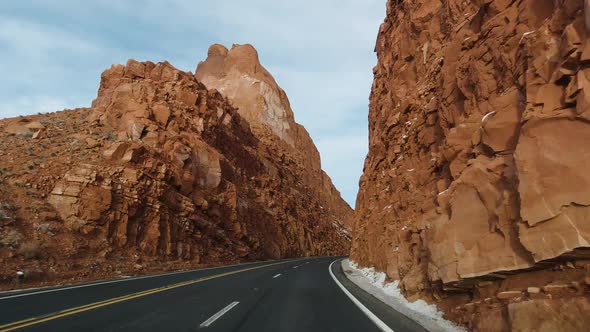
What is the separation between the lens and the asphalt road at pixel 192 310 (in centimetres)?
752

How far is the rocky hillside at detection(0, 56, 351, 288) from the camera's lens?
22.2 metres

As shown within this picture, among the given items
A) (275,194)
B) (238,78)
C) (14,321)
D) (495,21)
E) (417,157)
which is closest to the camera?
(14,321)

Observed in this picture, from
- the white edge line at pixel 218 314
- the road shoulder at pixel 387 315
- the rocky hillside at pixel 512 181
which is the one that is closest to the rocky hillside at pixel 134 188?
the white edge line at pixel 218 314

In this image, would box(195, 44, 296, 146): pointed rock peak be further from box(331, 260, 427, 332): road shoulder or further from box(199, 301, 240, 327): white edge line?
box(199, 301, 240, 327): white edge line

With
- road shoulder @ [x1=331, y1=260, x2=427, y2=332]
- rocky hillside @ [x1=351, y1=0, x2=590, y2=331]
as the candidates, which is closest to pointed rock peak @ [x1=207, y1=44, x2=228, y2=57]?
rocky hillside @ [x1=351, y1=0, x2=590, y2=331]

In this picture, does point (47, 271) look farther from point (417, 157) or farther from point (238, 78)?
point (238, 78)

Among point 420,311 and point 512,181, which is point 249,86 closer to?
point 420,311

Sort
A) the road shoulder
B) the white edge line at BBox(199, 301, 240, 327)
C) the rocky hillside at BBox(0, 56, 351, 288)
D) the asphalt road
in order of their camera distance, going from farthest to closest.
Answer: the rocky hillside at BBox(0, 56, 351, 288), the white edge line at BBox(199, 301, 240, 327), the asphalt road, the road shoulder

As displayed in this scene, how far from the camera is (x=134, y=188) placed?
28.0 meters

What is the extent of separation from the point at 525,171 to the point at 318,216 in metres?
70.8

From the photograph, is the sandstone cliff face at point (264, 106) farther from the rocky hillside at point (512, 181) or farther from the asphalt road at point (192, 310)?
the rocky hillside at point (512, 181)

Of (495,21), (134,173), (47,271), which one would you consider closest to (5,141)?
(134,173)

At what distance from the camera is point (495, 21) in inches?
452

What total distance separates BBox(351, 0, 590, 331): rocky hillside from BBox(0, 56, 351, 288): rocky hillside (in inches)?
619
